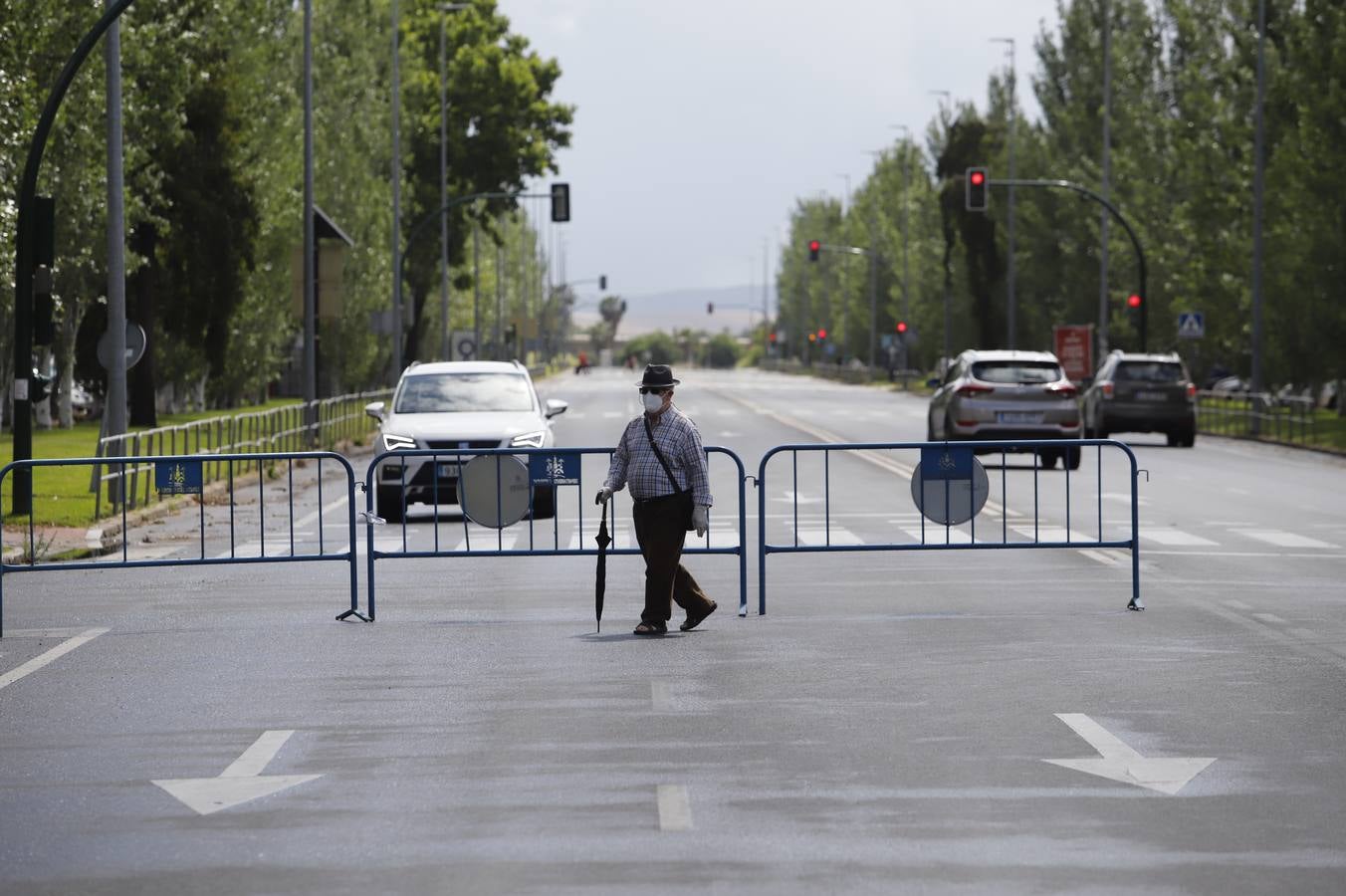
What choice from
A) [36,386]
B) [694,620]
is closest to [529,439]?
[36,386]

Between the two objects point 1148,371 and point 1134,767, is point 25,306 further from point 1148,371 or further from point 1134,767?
point 1148,371

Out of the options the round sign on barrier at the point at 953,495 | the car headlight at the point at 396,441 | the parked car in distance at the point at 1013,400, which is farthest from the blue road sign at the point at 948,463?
the parked car in distance at the point at 1013,400

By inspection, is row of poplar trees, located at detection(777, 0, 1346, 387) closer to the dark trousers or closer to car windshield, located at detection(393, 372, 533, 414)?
car windshield, located at detection(393, 372, 533, 414)

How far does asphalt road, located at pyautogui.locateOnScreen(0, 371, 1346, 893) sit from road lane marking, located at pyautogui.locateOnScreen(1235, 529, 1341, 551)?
84cm

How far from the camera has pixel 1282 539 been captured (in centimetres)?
2195

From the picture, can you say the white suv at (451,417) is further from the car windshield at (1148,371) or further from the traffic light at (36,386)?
the car windshield at (1148,371)

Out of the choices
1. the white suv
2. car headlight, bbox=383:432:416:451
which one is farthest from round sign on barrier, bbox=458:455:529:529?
car headlight, bbox=383:432:416:451

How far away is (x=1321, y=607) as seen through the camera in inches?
626

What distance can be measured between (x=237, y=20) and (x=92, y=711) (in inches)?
1500

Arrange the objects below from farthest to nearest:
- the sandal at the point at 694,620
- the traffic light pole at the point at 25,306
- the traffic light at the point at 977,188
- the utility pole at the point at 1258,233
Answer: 1. the traffic light at the point at 977,188
2. the utility pole at the point at 1258,233
3. the traffic light pole at the point at 25,306
4. the sandal at the point at 694,620

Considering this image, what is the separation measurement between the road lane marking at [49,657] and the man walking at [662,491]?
10.5ft

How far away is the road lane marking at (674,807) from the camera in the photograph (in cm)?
846

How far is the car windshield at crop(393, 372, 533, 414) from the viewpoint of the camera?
88.0 feet

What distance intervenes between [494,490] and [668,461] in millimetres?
2160
